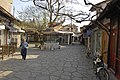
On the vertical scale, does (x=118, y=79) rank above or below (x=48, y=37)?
below

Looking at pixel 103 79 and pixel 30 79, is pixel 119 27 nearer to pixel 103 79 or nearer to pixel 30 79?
pixel 103 79

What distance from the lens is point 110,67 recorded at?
1010 centimetres

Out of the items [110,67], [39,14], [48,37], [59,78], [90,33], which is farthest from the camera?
[39,14]

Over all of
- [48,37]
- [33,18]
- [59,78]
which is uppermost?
[33,18]

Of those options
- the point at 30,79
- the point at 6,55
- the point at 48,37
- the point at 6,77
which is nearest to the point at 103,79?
the point at 30,79

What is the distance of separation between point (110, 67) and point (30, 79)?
178 inches

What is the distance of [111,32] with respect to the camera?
10.2 m

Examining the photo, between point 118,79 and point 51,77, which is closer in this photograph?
point 118,79

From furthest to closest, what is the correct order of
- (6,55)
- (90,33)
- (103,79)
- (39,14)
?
(39,14)
(90,33)
(6,55)
(103,79)

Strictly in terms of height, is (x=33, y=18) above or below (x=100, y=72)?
above

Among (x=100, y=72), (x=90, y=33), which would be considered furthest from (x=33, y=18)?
(x=100, y=72)

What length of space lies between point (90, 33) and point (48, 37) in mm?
9890

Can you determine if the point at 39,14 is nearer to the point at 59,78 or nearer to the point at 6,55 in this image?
the point at 6,55

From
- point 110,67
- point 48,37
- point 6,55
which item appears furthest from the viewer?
point 48,37
